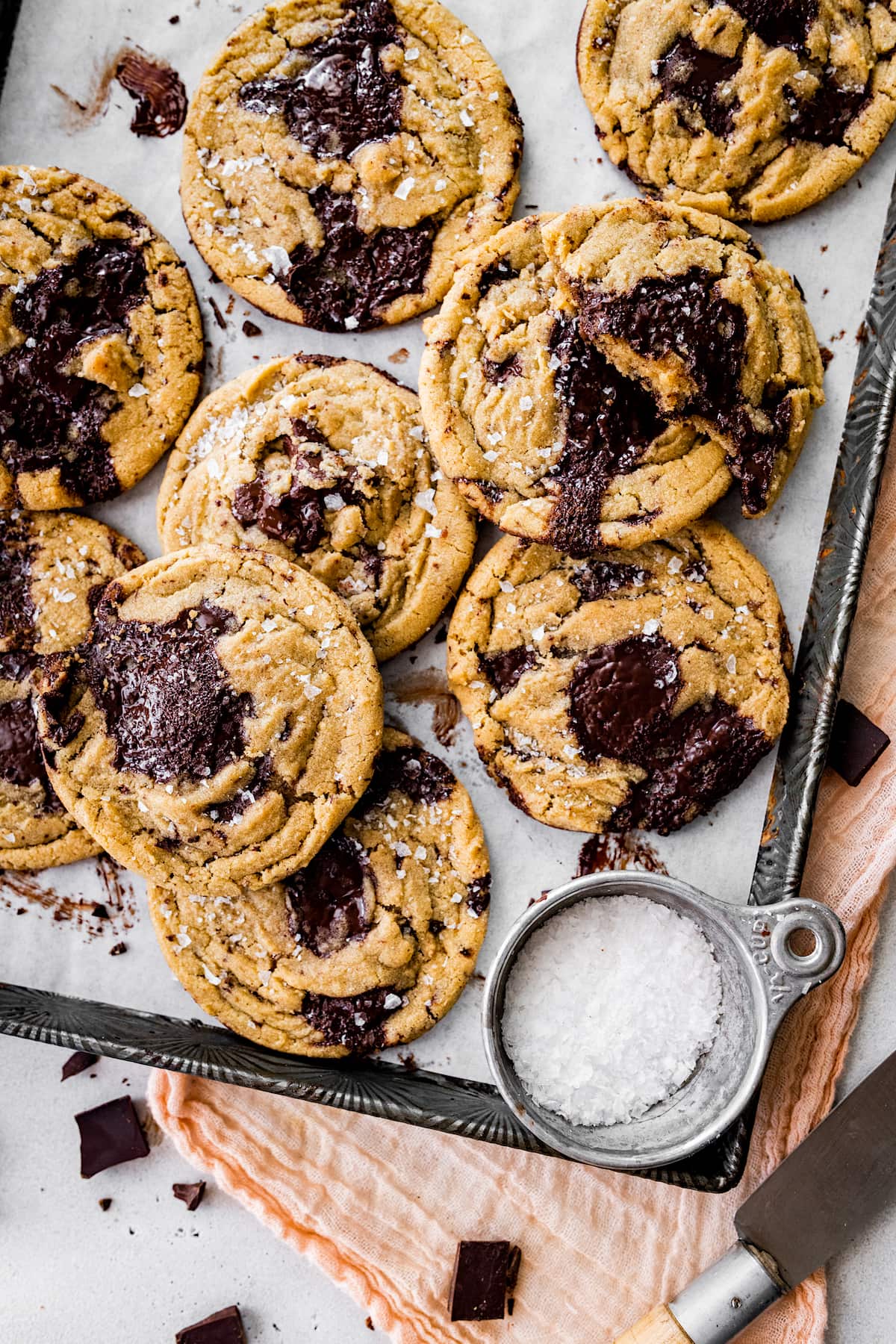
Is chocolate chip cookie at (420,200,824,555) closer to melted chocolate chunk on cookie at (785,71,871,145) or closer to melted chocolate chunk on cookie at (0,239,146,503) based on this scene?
melted chocolate chunk on cookie at (785,71,871,145)

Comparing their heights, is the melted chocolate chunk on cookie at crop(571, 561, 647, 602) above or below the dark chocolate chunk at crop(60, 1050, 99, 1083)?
above

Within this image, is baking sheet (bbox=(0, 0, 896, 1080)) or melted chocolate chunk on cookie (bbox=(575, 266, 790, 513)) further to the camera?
Answer: baking sheet (bbox=(0, 0, 896, 1080))

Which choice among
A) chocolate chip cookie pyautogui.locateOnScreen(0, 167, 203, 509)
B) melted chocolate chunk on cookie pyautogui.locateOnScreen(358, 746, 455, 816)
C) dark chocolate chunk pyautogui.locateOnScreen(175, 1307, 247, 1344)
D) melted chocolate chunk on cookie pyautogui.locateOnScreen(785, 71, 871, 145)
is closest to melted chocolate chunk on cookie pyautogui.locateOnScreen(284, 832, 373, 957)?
melted chocolate chunk on cookie pyautogui.locateOnScreen(358, 746, 455, 816)

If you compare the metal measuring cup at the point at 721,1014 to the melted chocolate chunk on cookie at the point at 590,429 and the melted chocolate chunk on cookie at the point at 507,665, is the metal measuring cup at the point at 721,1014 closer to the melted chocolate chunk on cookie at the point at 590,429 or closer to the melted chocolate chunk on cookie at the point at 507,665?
the melted chocolate chunk on cookie at the point at 507,665

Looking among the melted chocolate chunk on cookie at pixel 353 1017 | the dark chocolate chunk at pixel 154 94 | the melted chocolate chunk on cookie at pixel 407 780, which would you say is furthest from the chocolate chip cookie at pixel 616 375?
the melted chocolate chunk on cookie at pixel 353 1017

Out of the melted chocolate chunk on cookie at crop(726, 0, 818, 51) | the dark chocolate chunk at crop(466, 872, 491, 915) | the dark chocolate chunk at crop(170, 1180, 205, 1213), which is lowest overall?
the dark chocolate chunk at crop(170, 1180, 205, 1213)

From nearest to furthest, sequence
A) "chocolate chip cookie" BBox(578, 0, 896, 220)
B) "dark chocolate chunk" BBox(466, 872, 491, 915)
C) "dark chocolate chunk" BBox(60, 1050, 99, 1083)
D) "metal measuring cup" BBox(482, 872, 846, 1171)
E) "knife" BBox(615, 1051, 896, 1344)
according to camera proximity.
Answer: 1. "metal measuring cup" BBox(482, 872, 846, 1171)
2. "knife" BBox(615, 1051, 896, 1344)
3. "chocolate chip cookie" BBox(578, 0, 896, 220)
4. "dark chocolate chunk" BBox(466, 872, 491, 915)
5. "dark chocolate chunk" BBox(60, 1050, 99, 1083)

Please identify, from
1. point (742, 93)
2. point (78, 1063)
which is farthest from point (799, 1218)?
point (742, 93)
